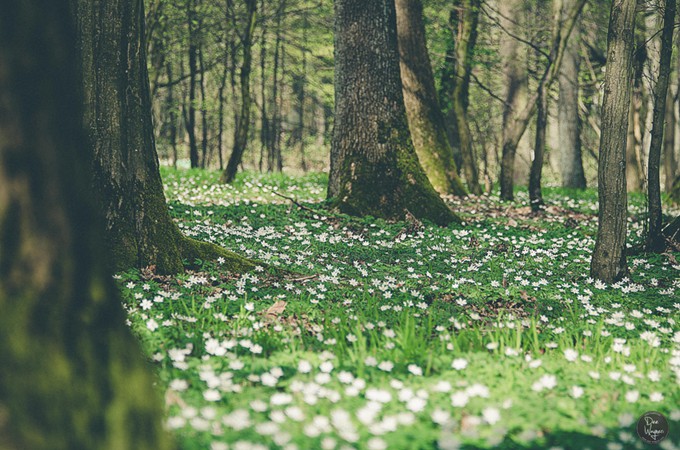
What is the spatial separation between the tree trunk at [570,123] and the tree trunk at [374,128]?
10.9 m

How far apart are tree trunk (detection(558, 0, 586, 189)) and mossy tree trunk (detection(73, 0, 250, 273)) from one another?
614 inches

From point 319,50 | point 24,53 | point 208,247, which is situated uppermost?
point 319,50

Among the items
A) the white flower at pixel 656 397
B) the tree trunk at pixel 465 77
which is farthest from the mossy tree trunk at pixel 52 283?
the tree trunk at pixel 465 77

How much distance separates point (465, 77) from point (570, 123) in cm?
→ 702

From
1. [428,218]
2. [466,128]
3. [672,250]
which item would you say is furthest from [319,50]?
[672,250]

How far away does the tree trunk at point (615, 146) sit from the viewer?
5.38m

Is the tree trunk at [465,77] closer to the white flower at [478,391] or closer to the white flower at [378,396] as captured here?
the white flower at [478,391]

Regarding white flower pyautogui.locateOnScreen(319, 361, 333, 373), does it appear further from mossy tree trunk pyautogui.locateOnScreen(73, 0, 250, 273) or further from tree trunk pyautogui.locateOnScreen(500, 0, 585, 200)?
tree trunk pyautogui.locateOnScreen(500, 0, 585, 200)

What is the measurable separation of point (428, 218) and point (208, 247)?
3881 millimetres

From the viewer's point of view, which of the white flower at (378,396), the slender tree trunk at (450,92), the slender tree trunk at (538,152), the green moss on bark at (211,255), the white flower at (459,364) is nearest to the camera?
the white flower at (378,396)

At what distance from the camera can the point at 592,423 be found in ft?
8.44

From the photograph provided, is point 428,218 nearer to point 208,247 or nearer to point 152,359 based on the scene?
point 208,247

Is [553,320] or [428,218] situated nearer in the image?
[553,320]

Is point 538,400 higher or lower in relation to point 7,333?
lower
